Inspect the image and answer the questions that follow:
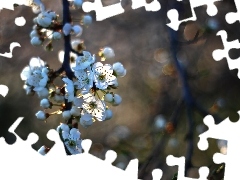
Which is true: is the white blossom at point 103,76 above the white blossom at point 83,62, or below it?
below

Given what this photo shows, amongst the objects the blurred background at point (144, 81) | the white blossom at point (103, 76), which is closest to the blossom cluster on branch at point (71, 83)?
the white blossom at point (103, 76)

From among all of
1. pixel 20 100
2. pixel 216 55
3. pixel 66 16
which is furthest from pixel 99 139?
pixel 66 16

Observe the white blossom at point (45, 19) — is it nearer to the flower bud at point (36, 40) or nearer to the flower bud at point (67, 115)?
the flower bud at point (36, 40)

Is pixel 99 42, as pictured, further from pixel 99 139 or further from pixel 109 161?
pixel 109 161

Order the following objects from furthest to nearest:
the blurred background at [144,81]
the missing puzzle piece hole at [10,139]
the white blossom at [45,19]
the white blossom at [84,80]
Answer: the blurred background at [144,81] < the missing puzzle piece hole at [10,139] < the white blossom at [45,19] < the white blossom at [84,80]

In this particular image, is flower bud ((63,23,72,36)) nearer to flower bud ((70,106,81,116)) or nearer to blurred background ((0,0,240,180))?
flower bud ((70,106,81,116))

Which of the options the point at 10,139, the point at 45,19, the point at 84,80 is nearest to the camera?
the point at 84,80

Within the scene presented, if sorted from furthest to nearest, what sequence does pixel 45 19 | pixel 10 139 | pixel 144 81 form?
1. pixel 144 81
2. pixel 10 139
3. pixel 45 19

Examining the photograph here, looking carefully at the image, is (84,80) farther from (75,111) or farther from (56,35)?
(56,35)

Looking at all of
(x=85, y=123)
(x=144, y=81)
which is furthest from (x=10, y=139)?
(x=85, y=123)
